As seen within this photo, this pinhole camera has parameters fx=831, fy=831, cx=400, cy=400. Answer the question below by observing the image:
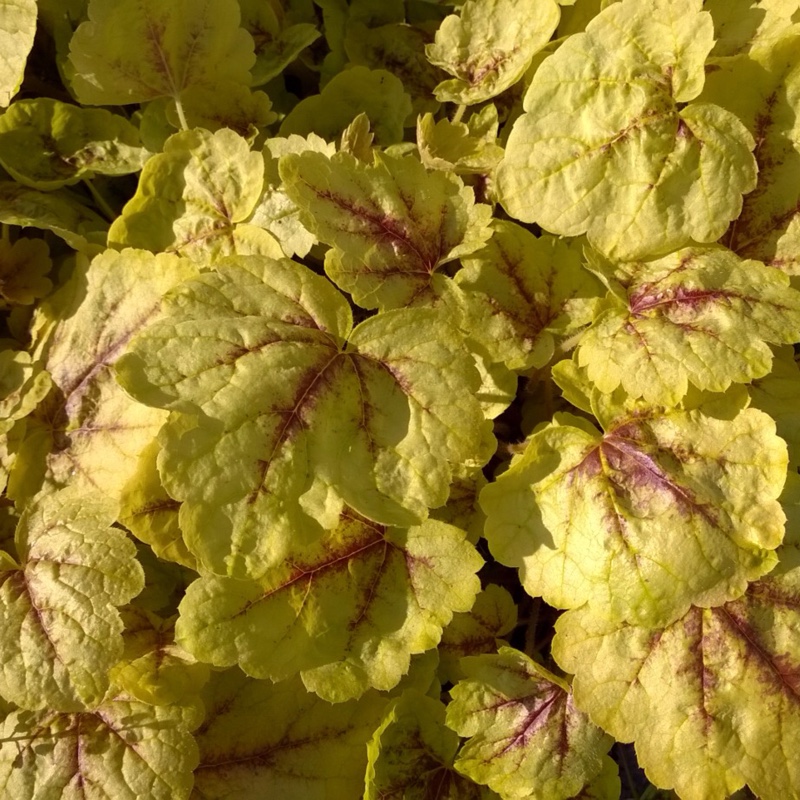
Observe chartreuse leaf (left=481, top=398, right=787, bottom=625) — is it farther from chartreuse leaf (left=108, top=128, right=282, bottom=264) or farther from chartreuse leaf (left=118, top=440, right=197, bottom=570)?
chartreuse leaf (left=108, top=128, right=282, bottom=264)

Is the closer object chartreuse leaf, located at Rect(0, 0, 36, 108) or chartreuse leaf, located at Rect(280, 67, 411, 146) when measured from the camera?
chartreuse leaf, located at Rect(0, 0, 36, 108)

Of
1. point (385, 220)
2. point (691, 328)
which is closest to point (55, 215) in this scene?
point (385, 220)

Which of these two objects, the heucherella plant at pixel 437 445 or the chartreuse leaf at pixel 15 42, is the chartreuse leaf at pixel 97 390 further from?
the chartreuse leaf at pixel 15 42

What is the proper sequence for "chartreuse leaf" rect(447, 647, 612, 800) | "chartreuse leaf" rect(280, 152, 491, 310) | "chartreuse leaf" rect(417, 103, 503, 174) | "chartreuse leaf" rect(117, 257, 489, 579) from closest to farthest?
"chartreuse leaf" rect(117, 257, 489, 579) < "chartreuse leaf" rect(280, 152, 491, 310) < "chartreuse leaf" rect(447, 647, 612, 800) < "chartreuse leaf" rect(417, 103, 503, 174)

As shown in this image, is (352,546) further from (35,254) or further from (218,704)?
(35,254)

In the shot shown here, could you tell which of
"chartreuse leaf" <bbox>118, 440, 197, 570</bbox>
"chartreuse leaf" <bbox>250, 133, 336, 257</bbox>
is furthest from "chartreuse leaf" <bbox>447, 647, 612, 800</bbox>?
"chartreuse leaf" <bbox>250, 133, 336, 257</bbox>

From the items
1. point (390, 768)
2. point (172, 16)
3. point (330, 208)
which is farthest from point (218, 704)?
point (172, 16)

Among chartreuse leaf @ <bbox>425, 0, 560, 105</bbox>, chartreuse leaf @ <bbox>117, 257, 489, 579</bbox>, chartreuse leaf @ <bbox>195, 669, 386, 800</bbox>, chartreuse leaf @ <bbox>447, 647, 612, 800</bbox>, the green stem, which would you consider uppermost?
chartreuse leaf @ <bbox>425, 0, 560, 105</bbox>
